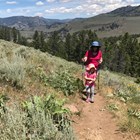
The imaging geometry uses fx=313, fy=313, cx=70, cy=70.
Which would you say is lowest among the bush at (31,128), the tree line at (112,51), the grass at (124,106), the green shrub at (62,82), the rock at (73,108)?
the tree line at (112,51)

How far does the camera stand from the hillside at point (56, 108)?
468cm

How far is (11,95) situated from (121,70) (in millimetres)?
86553

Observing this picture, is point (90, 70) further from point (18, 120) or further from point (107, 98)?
point (18, 120)

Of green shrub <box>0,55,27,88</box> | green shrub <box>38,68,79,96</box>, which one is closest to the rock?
green shrub <box>38,68,79,96</box>

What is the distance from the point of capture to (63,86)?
9367 mm

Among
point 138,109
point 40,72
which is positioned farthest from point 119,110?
point 40,72

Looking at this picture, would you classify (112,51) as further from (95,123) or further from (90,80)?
(95,123)

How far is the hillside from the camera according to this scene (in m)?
4.68

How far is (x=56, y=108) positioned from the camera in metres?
6.47

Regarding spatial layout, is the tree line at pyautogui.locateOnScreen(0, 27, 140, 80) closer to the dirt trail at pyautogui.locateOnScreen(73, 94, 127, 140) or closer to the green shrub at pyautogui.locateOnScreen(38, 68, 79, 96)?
the green shrub at pyautogui.locateOnScreen(38, 68, 79, 96)

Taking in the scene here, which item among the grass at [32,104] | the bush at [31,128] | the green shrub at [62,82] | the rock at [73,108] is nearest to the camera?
the bush at [31,128]

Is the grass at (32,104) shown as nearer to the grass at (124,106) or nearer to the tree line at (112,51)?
the grass at (124,106)

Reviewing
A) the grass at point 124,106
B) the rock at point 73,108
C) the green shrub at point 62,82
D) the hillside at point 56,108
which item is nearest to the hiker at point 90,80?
the hillside at point 56,108

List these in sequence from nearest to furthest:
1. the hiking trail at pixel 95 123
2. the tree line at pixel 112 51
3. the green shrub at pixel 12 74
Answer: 1. the hiking trail at pixel 95 123
2. the green shrub at pixel 12 74
3. the tree line at pixel 112 51
